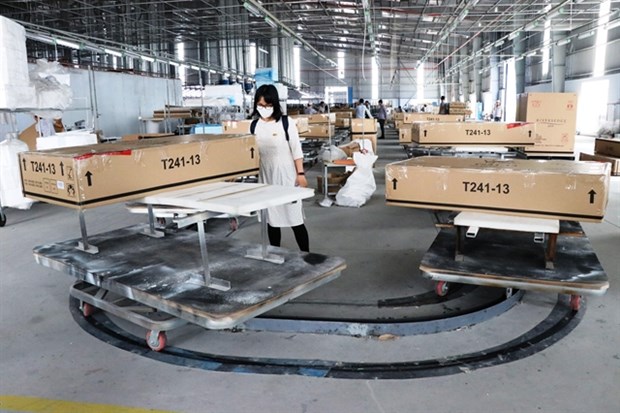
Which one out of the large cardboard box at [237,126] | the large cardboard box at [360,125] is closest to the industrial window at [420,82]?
the large cardboard box at [360,125]

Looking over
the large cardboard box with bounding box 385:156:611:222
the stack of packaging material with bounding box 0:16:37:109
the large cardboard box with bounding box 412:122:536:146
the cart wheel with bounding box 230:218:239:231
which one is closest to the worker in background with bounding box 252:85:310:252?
the large cardboard box with bounding box 385:156:611:222

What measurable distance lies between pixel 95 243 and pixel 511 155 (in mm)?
4866

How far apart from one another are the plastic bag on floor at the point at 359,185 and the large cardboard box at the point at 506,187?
2.99 meters

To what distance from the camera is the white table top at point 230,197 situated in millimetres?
2283

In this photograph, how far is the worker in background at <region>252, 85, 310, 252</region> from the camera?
343cm

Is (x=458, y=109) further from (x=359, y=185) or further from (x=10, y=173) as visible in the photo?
(x=10, y=173)

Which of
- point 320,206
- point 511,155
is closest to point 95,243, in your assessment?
point 320,206

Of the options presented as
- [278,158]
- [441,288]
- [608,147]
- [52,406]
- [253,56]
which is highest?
[253,56]

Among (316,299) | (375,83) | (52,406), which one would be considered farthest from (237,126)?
(375,83)

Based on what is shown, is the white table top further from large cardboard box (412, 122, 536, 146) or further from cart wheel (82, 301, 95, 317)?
large cardboard box (412, 122, 536, 146)

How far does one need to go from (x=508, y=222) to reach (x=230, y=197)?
5.31 feet

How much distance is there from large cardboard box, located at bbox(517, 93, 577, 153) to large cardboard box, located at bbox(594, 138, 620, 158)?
1.46 metres

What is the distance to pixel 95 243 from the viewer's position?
332cm

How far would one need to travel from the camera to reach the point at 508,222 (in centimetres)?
282
